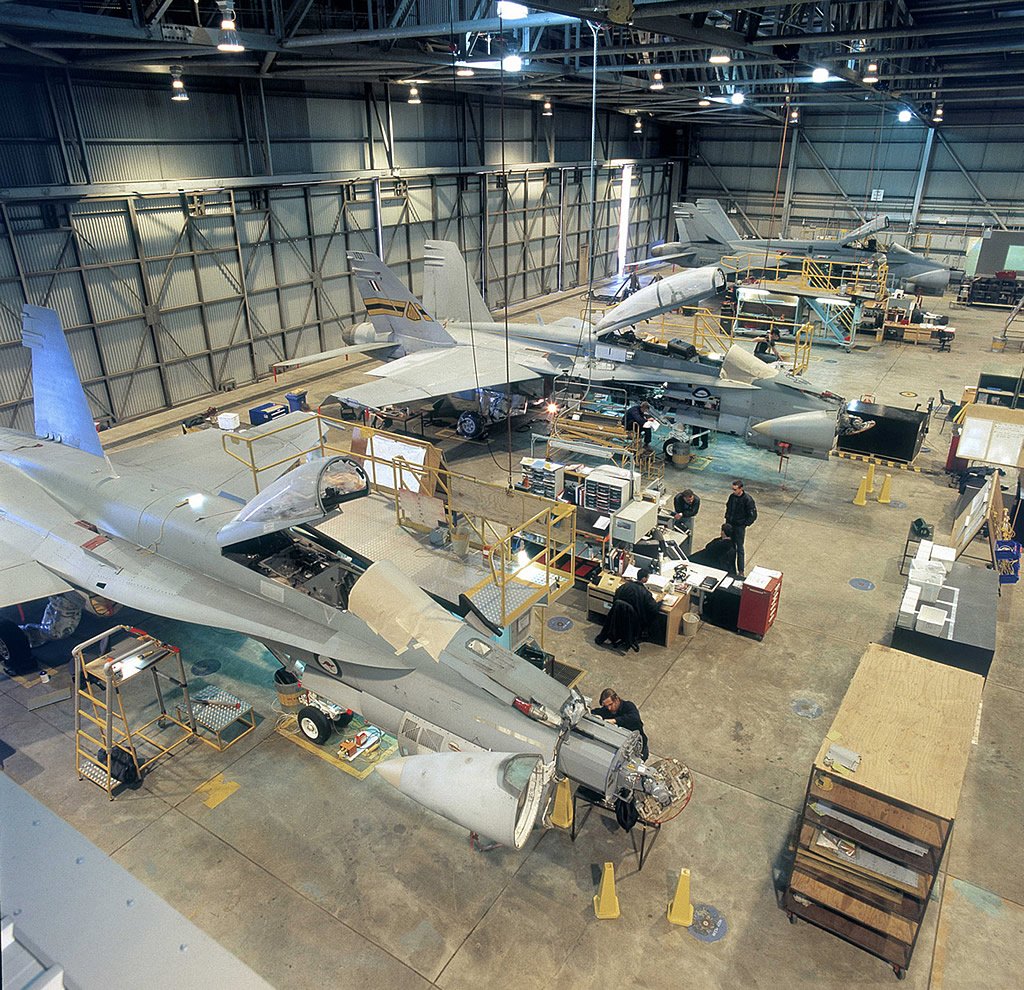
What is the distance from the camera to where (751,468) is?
19.3 metres

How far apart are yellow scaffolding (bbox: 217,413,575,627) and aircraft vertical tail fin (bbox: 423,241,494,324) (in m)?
11.3

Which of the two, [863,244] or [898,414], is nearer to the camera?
[898,414]

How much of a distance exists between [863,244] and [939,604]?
2940 centimetres

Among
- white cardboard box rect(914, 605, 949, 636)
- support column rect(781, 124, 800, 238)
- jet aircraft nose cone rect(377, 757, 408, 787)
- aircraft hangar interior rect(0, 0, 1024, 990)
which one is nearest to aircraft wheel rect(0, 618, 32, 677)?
aircraft hangar interior rect(0, 0, 1024, 990)

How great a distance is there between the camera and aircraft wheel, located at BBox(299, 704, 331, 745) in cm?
1002

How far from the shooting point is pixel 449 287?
22547 millimetres

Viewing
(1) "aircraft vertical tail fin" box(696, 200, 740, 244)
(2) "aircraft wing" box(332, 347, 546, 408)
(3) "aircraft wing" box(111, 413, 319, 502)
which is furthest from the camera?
(1) "aircraft vertical tail fin" box(696, 200, 740, 244)

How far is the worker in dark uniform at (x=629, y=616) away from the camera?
11789 mm

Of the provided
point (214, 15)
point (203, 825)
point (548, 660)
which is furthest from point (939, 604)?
point (214, 15)

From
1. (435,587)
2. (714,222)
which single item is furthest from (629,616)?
(714,222)

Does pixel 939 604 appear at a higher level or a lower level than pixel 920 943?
higher

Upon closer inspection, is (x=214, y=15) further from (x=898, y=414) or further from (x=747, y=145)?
(x=747, y=145)

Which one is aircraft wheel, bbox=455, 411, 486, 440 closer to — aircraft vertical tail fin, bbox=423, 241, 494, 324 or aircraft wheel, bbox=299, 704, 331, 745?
aircraft vertical tail fin, bbox=423, 241, 494, 324

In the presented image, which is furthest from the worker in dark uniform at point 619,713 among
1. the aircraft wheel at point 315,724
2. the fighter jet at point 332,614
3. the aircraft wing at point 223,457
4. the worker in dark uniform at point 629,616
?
the aircraft wing at point 223,457
